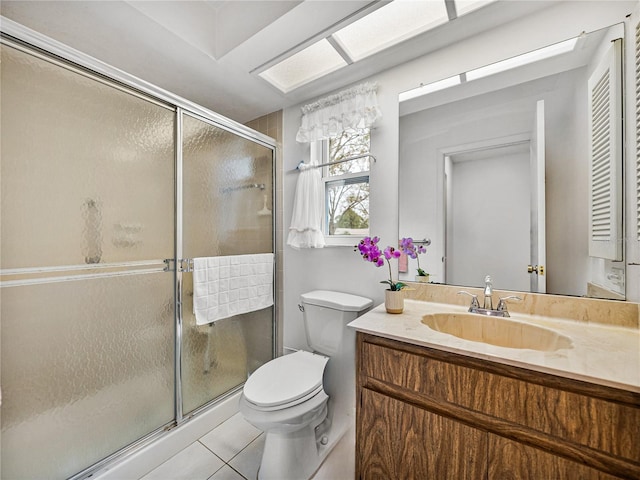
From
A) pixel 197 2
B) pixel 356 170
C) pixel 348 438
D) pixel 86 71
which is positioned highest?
pixel 197 2

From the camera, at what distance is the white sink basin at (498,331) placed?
3.19 feet

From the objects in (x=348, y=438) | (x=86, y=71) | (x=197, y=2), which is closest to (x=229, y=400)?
(x=348, y=438)

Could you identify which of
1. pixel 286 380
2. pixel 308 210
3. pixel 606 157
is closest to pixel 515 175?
pixel 606 157

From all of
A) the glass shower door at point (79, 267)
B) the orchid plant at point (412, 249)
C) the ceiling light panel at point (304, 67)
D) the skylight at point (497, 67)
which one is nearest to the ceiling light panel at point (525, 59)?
the skylight at point (497, 67)

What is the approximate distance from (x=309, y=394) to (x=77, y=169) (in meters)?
1.46

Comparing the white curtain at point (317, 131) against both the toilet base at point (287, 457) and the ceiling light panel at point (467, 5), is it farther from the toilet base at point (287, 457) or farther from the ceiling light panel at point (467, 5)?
the toilet base at point (287, 457)

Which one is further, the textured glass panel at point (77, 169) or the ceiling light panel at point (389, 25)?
the ceiling light panel at point (389, 25)

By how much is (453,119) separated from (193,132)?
4.86 ft

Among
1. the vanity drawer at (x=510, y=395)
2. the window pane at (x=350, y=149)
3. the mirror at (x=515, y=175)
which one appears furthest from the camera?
the window pane at (x=350, y=149)

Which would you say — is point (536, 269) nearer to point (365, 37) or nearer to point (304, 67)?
point (365, 37)

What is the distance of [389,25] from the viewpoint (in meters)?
1.30

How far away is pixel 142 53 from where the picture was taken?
1437 millimetres

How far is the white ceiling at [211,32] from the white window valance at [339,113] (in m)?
Result: 0.11

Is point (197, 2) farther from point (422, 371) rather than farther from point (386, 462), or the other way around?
point (386, 462)
